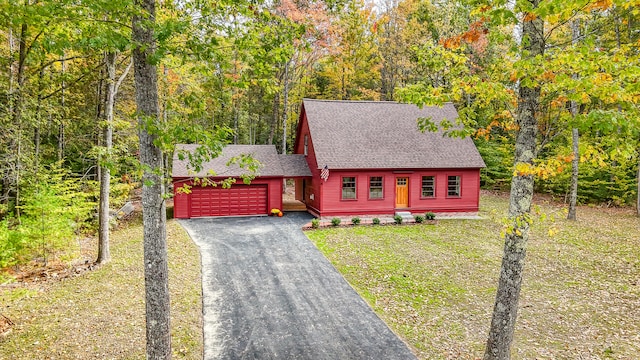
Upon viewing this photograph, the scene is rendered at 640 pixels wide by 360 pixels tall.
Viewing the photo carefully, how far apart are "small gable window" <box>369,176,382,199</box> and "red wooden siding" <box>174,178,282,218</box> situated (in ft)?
16.6

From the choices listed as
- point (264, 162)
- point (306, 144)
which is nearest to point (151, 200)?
point (264, 162)

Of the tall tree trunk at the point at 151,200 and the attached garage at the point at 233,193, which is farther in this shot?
the attached garage at the point at 233,193

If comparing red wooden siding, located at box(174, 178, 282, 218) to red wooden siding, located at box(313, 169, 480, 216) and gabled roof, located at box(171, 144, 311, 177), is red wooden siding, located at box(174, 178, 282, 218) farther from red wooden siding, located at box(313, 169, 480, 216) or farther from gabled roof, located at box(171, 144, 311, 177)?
red wooden siding, located at box(313, 169, 480, 216)

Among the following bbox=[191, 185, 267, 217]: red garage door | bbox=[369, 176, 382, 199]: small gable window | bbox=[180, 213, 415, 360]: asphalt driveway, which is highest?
bbox=[369, 176, 382, 199]: small gable window

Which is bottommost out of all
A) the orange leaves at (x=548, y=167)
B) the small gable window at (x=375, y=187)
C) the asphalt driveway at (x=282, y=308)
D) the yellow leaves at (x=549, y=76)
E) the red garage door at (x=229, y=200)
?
the asphalt driveway at (x=282, y=308)

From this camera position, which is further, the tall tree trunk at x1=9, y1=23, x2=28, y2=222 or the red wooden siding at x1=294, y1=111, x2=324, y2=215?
the red wooden siding at x1=294, y1=111, x2=324, y2=215

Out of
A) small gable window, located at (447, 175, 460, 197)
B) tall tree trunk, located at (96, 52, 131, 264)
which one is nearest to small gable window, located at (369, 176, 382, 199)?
small gable window, located at (447, 175, 460, 197)

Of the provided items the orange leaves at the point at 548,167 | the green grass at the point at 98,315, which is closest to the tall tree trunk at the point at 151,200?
the green grass at the point at 98,315

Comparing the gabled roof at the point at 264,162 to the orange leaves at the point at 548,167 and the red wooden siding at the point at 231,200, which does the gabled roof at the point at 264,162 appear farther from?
the orange leaves at the point at 548,167

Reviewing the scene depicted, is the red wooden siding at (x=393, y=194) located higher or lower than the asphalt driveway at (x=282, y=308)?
higher

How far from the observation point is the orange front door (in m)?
20.3

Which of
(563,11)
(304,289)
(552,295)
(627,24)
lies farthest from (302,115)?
(627,24)

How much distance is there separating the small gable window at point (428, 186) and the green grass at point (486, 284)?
2.84m

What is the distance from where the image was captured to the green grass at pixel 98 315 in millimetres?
6898
